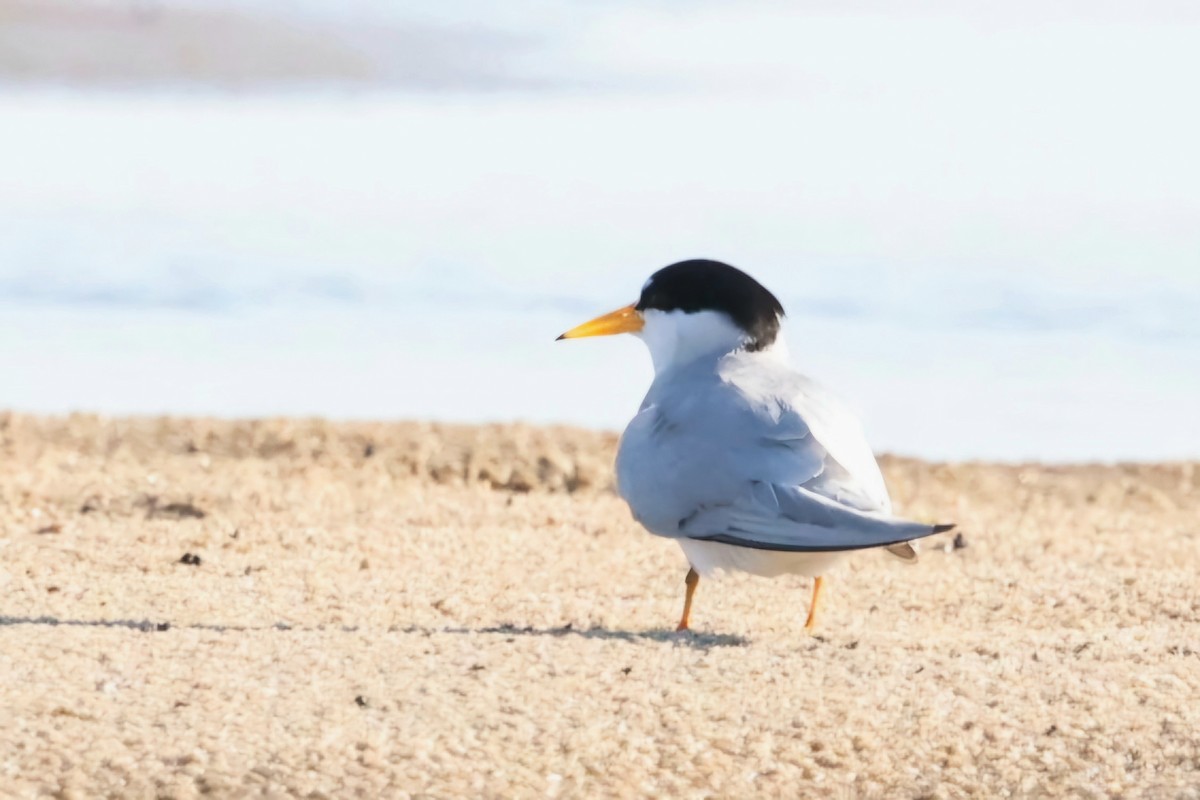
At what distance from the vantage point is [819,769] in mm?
3775

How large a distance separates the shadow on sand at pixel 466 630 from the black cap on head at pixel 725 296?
3.15 feet

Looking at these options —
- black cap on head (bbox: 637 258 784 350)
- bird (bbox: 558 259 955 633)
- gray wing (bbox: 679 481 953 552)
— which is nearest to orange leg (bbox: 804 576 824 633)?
bird (bbox: 558 259 955 633)

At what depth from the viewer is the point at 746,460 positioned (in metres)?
4.41

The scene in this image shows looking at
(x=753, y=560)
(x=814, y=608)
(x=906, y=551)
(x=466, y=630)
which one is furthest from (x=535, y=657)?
(x=906, y=551)

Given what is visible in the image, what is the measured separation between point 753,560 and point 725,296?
987 millimetres

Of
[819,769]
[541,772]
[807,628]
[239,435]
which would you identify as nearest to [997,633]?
[807,628]

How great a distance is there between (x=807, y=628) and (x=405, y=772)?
66.2 inches

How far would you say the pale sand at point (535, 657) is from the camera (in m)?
3.72

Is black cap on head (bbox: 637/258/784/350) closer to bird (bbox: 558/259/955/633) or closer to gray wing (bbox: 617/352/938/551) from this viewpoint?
bird (bbox: 558/259/955/633)

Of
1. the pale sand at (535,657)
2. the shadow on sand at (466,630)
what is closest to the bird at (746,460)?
the shadow on sand at (466,630)

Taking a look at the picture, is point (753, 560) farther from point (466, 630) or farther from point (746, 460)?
point (466, 630)

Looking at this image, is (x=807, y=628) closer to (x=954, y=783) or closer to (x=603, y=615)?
(x=603, y=615)

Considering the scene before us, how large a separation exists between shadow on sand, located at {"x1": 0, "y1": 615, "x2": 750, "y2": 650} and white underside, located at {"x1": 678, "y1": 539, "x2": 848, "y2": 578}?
8.1 inches

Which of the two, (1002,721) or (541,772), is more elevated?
(1002,721)
